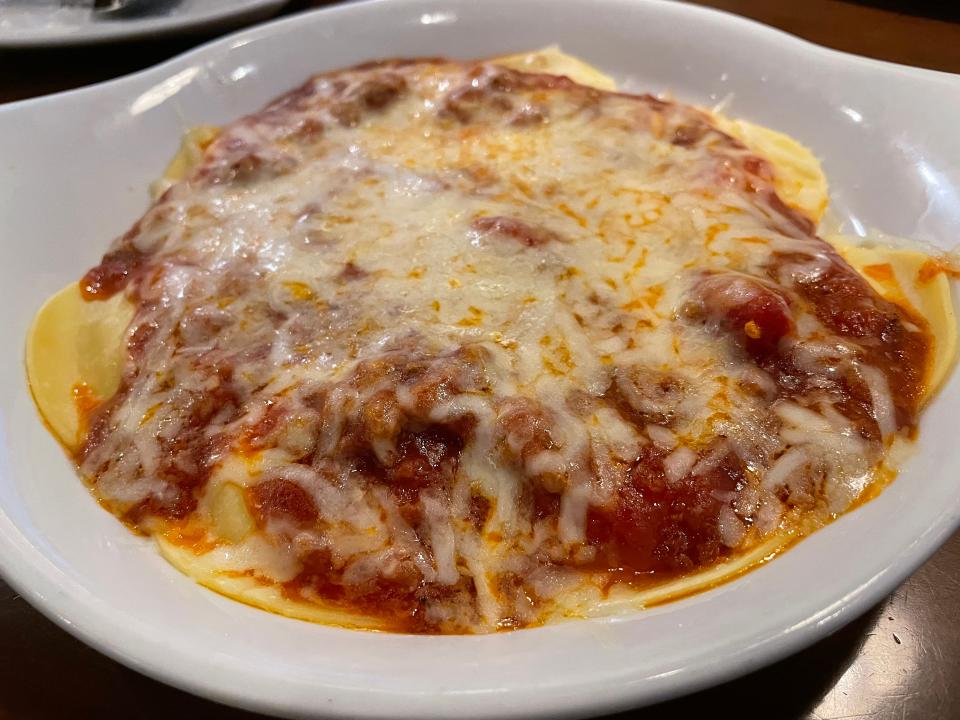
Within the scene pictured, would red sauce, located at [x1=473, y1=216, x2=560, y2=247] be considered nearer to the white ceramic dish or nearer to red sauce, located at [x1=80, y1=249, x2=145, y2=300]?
red sauce, located at [x1=80, y1=249, x2=145, y2=300]

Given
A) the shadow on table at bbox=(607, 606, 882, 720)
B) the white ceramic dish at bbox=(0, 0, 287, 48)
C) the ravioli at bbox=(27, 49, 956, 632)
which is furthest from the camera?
the white ceramic dish at bbox=(0, 0, 287, 48)

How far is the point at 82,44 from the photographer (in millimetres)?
2527

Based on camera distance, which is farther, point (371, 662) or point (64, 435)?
point (64, 435)

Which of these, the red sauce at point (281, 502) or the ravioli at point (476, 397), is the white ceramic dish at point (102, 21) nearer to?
the ravioli at point (476, 397)

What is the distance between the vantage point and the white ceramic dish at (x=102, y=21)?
8.24ft

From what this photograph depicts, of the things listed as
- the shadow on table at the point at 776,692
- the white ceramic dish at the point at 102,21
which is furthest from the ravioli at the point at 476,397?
the white ceramic dish at the point at 102,21

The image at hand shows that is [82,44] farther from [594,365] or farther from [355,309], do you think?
[594,365]

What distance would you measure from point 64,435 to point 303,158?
2.98 ft

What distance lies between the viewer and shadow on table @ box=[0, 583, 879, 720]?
3.47 feet

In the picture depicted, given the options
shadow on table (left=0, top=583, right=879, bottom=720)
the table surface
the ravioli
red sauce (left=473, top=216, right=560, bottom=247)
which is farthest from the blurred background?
shadow on table (left=0, top=583, right=879, bottom=720)

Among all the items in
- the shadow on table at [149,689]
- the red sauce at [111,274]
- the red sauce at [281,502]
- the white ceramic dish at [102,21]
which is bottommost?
the shadow on table at [149,689]

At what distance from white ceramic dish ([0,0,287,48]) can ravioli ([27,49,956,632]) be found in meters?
1.04

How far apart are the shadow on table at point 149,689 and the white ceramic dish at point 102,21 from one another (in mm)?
2100

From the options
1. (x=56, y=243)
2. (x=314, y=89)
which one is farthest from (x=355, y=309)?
(x=314, y=89)
